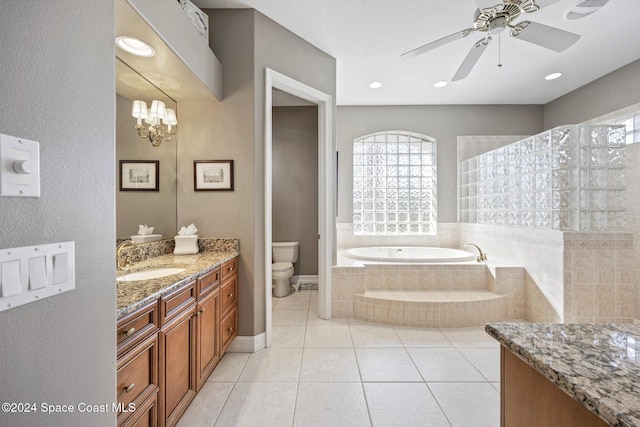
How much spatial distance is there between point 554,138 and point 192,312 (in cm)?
332

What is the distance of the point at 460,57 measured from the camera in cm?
294

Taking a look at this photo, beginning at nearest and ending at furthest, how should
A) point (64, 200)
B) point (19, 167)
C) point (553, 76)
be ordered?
point (19, 167)
point (64, 200)
point (553, 76)

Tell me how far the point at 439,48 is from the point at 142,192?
2962mm

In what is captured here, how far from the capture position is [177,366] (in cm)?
141

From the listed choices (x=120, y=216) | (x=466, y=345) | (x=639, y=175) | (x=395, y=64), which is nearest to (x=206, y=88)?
(x=120, y=216)

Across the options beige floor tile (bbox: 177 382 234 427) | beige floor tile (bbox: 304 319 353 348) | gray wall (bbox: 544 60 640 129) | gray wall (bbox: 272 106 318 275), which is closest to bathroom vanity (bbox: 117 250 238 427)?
beige floor tile (bbox: 177 382 234 427)

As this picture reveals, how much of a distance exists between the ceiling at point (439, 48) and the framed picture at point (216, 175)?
125 centimetres

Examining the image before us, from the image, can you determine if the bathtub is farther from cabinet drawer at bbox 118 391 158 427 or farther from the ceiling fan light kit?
cabinet drawer at bbox 118 391 158 427

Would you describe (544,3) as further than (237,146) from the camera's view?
No

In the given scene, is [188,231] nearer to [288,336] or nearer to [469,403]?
[288,336]

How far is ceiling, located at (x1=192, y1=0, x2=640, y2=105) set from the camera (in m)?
2.24

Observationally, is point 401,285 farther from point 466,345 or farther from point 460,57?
point 460,57

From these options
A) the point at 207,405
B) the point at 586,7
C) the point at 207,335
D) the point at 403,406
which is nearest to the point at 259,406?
the point at 207,405

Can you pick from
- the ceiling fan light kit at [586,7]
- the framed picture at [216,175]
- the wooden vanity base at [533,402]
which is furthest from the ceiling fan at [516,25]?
the wooden vanity base at [533,402]
